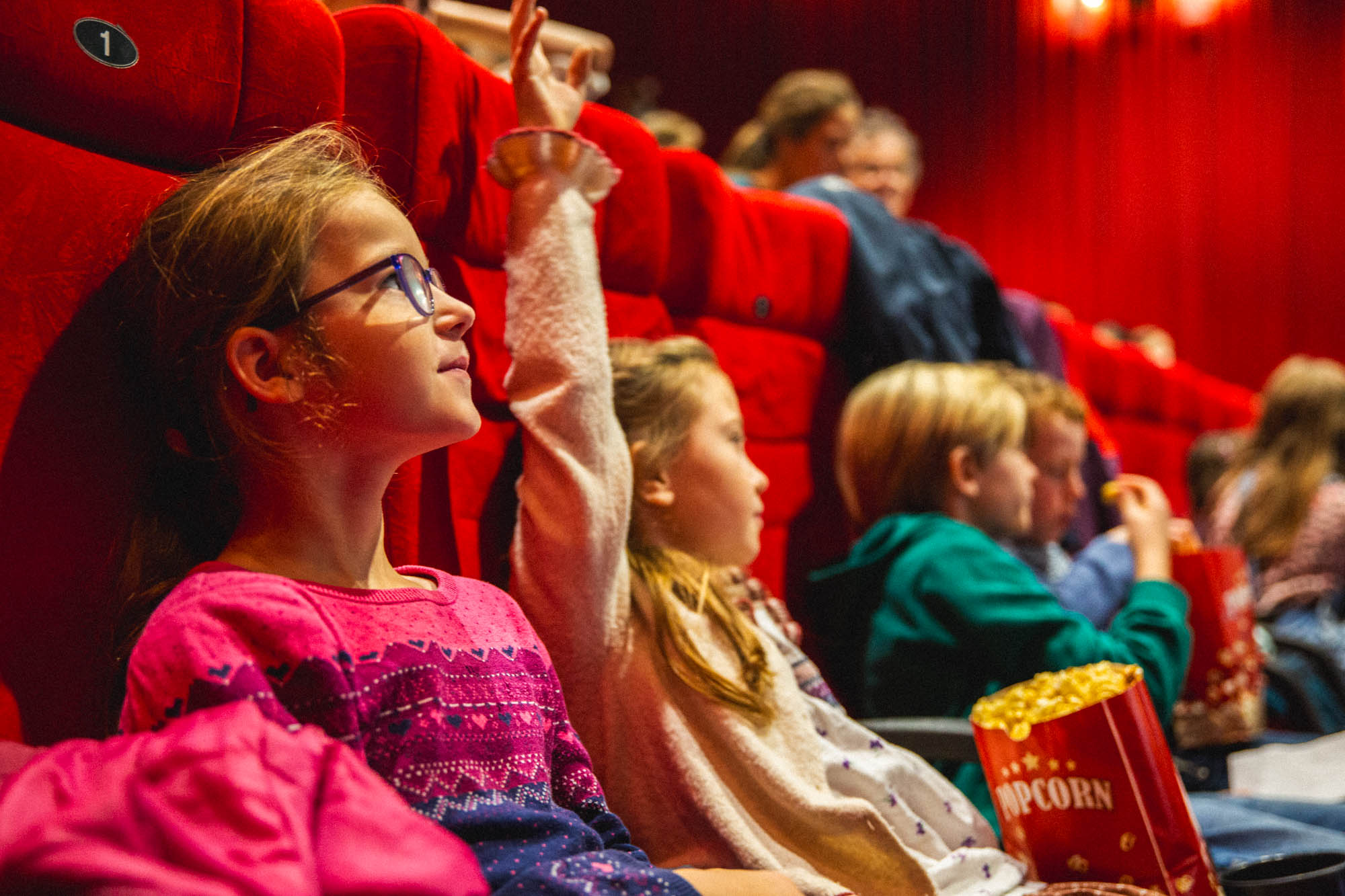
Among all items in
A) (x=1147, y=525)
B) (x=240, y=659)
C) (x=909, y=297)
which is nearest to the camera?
(x=240, y=659)

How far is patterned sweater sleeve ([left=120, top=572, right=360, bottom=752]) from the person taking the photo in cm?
70

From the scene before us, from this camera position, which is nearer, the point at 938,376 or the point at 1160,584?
the point at 1160,584

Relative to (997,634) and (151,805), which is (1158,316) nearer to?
(997,634)

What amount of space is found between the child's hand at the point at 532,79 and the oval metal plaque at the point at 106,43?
381 millimetres

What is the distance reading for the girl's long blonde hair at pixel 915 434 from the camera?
5.54 ft

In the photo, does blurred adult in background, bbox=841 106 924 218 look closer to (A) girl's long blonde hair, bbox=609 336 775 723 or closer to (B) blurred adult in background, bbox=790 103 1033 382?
(B) blurred adult in background, bbox=790 103 1033 382

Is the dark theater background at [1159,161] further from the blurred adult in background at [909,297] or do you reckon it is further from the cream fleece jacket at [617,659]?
the cream fleece jacket at [617,659]

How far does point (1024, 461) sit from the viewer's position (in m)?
1.74

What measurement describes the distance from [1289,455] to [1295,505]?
0.23m

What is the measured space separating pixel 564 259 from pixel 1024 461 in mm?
915

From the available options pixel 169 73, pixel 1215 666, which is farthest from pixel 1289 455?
pixel 169 73

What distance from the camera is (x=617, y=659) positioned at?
43.6 inches

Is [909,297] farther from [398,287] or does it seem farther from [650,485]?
[398,287]

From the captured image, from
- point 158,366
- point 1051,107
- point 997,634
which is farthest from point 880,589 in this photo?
point 1051,107
